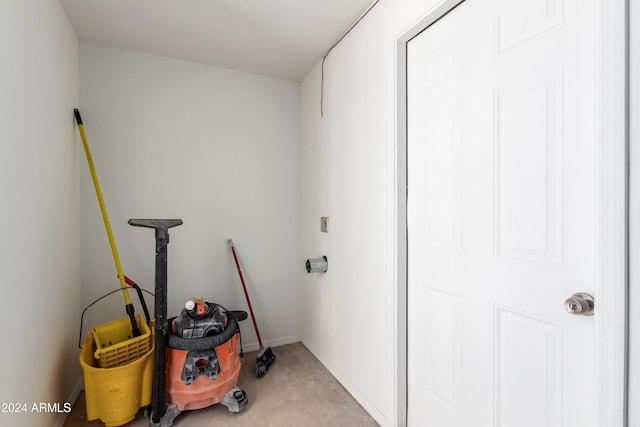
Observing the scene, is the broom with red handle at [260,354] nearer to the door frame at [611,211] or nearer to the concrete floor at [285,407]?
the concrete floor at [285,407]

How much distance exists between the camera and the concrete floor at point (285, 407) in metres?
1.77

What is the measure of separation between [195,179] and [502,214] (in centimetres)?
219

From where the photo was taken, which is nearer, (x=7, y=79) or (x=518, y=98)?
(x=518, y=98)

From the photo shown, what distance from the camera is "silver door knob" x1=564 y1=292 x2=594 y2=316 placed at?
0.87 meters

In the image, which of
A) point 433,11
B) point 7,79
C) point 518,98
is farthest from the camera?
point 433,11

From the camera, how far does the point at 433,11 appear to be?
1361 millimetres

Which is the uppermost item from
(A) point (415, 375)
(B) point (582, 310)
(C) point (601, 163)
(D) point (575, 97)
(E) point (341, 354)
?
(D) point (575, 97)

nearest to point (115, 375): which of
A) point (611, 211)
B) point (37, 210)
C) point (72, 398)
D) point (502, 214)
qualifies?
point (72, 398)

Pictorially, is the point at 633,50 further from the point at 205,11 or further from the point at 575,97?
the point at 205,11

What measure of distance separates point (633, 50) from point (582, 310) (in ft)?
2.27

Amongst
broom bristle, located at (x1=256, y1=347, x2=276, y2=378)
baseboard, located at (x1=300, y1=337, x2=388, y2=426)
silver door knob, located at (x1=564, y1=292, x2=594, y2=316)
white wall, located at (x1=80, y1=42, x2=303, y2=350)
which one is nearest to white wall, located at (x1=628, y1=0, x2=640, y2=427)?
silver door knob, located at (x1=564, y1=292, x2=594, y2=316)

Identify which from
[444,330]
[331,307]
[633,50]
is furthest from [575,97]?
[331,307]

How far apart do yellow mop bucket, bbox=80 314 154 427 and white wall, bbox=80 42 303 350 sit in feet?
1.75

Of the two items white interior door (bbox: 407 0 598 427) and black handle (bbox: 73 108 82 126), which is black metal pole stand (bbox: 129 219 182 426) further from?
white interior door (bbox: 407 0 598 427)
